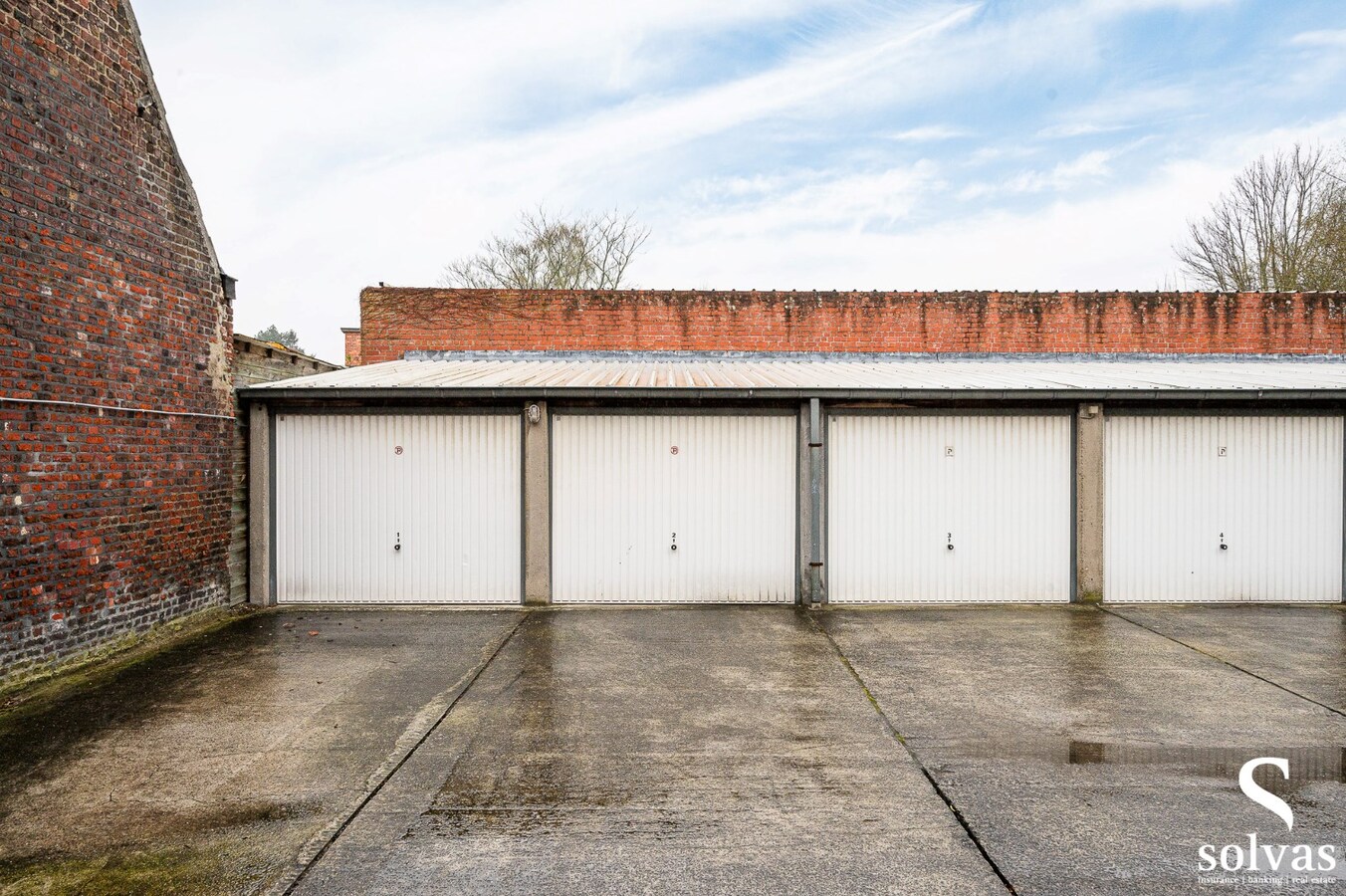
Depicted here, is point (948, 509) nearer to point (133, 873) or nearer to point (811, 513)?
point (811, 513)

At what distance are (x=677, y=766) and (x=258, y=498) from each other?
6.60m

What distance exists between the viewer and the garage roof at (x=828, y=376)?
8250 millimetres

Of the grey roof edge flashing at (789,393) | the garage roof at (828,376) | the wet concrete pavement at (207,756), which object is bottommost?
the wet concrete pavement at (207,756)

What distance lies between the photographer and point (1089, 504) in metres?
8.53

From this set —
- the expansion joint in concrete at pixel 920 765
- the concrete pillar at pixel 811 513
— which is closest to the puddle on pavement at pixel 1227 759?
the expansion joint in concrete at pixel 920 765

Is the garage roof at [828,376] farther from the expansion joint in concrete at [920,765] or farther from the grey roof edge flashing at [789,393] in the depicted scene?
the expansion joint in concrete at [920,765]

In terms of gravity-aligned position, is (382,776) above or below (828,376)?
below

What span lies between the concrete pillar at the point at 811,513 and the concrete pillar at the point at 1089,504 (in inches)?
119

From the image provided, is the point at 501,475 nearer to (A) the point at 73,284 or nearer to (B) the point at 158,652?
(B) the point at 158,652

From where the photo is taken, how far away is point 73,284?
5.93m

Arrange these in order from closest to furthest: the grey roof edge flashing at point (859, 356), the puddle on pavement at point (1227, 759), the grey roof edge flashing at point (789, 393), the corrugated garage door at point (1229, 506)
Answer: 1. the puddle on pavement at point (1227, 759)
2. the grey roof edge flashing at point (789, 393)
3. the corrugated garage door at point (1229, 506)
4. the grey roof edge flashing at point (859, 356)

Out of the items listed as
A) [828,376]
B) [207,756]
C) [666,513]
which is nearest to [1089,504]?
[828,376]

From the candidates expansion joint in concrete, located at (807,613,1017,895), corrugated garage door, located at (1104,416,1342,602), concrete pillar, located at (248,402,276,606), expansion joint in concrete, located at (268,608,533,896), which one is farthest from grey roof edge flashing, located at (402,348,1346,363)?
expansion joint in concrete, located at (268,608,533,896)

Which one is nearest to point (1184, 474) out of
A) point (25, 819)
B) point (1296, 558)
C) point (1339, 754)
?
point (1296, 558)
